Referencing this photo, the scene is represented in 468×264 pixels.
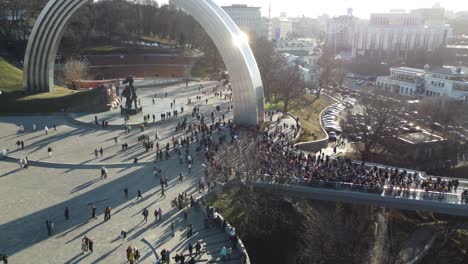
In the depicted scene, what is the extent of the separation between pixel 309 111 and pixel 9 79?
3401cm

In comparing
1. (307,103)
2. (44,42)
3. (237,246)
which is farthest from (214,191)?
(307,103)

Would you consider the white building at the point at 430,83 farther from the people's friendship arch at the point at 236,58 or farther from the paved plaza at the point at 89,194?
the paved plaza at the point at 89,194

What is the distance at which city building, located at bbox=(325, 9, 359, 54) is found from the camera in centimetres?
11549

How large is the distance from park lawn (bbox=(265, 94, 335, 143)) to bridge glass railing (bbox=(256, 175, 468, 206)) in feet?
36.7

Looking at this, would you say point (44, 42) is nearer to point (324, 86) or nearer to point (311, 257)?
point (311, 257)

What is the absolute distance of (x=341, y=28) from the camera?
11812 centimetres

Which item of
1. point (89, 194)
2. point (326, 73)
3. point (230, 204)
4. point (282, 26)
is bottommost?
point (89, 194)

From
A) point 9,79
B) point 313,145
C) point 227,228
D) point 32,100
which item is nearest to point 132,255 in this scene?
point 227,228

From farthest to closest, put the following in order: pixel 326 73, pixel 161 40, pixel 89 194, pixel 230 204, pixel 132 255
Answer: pixel 161 40 → pixel 326 73 → pixel 89 194 → pixel 230 204 → pixel 132 255

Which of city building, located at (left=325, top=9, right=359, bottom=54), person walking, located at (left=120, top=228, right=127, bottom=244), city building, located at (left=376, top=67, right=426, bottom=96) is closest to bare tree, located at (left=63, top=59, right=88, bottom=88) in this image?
person walking, located at (left=120, top=228, right=127, bottom=244)

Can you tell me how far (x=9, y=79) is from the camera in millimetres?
44156

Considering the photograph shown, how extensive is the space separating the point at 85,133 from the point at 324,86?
45052mm

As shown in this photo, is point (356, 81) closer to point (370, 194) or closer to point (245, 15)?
point (245, 15)

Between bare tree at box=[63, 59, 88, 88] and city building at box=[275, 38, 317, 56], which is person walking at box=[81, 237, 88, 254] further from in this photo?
city building at box=[275, 38, 317, 56]
